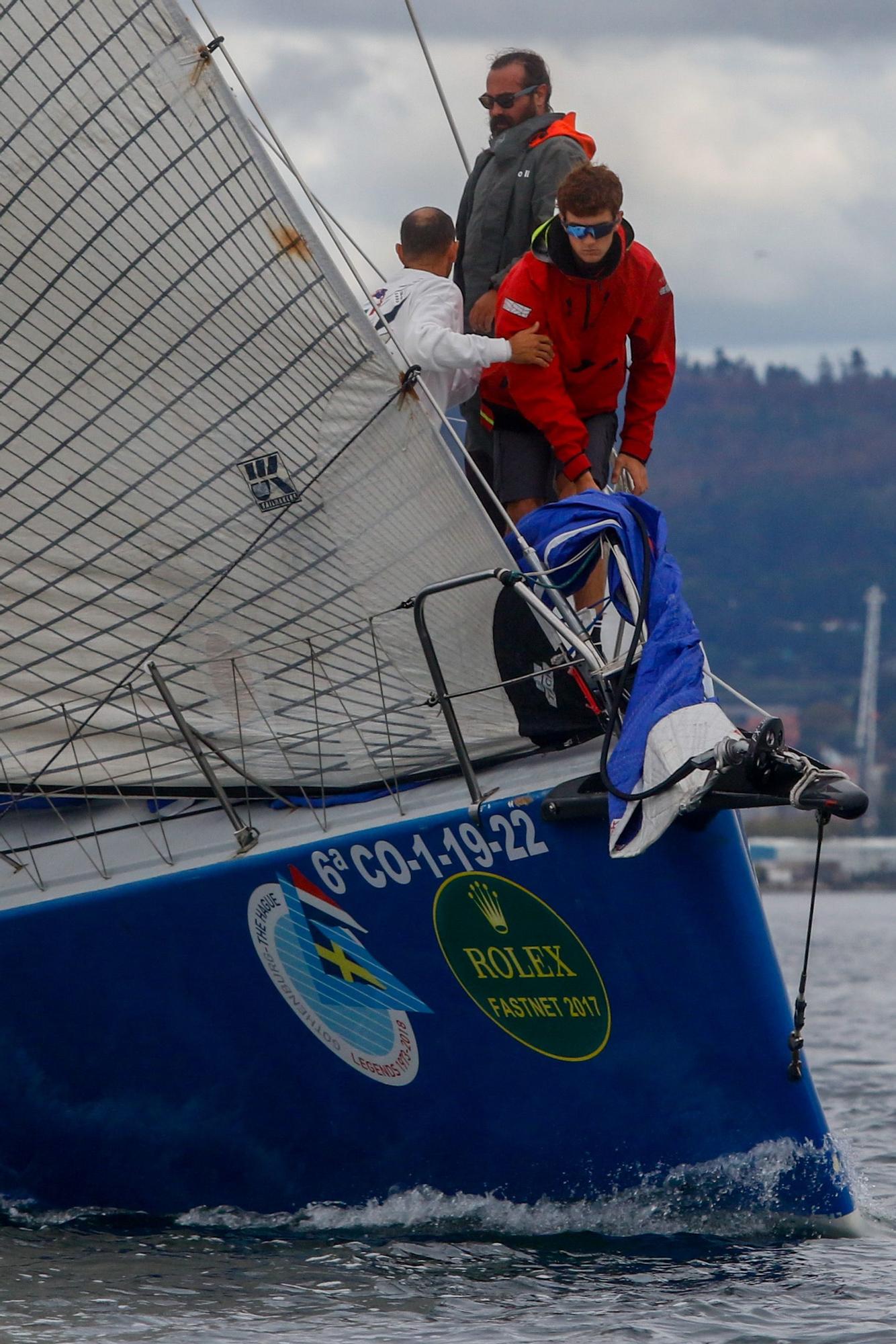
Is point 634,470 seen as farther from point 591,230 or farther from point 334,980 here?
point 334,980

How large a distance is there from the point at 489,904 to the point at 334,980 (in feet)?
1.76

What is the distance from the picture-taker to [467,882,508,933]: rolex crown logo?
5.18 m

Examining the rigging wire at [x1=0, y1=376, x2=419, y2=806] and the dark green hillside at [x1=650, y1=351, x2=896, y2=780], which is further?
the dark green hillside at [x1=650, y1=351, x2=896, y2=780]

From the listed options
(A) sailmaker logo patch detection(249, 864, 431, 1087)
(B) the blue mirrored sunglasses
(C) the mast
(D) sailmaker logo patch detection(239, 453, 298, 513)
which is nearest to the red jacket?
(B) the blue mirrored sunglasses

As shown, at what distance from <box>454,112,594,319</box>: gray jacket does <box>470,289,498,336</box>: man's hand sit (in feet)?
0.25

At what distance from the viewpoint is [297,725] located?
565cm

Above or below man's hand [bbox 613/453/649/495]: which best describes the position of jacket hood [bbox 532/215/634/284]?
above

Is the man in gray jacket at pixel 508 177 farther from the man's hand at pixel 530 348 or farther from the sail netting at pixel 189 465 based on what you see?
the sail netting at pixel 189 465

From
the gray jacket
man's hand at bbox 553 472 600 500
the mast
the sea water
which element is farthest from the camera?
the mast

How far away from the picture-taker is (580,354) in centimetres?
593

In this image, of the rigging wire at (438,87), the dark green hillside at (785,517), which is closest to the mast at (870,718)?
the dark green hillside at (785,517)

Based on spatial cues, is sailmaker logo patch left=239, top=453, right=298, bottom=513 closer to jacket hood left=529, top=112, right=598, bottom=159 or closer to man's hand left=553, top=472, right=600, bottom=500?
man's hand left=553, top=472, right=600, bottom=500

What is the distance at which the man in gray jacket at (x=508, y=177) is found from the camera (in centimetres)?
638

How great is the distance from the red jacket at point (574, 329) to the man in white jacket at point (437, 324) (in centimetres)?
9
